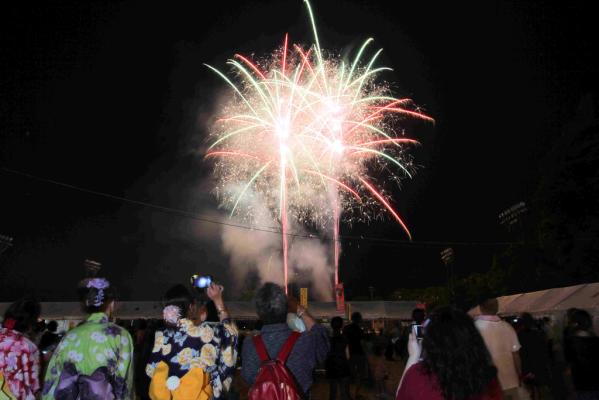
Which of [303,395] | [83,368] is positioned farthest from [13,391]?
[303,395]

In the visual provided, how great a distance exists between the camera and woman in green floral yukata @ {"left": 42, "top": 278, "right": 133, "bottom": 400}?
3.30 meters

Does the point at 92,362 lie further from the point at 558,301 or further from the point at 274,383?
the point at 558,301

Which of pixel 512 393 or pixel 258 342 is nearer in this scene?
pixel 258 342

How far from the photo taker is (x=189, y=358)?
354 centimetres

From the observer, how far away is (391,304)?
27.1m

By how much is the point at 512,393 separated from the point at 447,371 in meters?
2.47

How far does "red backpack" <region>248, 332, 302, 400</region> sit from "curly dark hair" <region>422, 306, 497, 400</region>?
3.16 feet

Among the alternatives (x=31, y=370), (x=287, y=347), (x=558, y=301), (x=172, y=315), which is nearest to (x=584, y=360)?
(x=287, y=347)

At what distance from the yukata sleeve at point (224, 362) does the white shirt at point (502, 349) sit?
208cm

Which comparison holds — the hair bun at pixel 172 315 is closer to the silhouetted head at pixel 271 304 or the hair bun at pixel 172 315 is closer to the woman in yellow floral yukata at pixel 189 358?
the woman in yellow floral yukata at pixel 189 358

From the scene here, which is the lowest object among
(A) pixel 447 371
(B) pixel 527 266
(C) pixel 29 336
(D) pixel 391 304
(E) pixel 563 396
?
(E) pixel 563 396

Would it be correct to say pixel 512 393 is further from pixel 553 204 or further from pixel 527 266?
pixel 527 266

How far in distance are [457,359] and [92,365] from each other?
7.02 ft

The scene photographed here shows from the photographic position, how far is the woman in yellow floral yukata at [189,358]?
3492mm
